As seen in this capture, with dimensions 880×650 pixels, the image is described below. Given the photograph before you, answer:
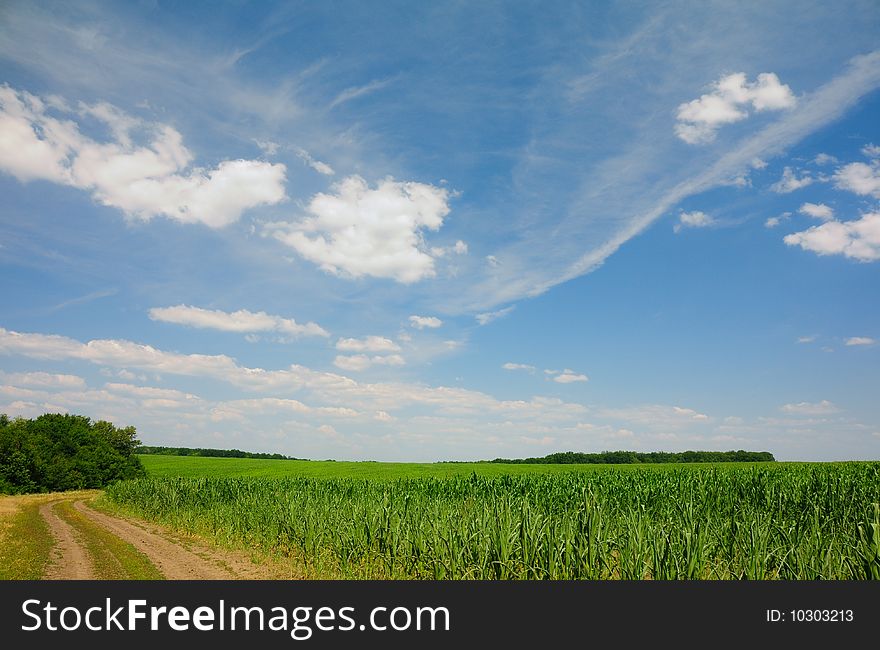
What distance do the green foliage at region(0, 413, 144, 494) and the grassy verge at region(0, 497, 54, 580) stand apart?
→ 32262 mm

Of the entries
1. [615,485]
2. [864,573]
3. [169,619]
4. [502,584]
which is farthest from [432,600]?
[615,485]

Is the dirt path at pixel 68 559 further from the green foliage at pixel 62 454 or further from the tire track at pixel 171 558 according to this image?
the green foliage at pixel 62 454

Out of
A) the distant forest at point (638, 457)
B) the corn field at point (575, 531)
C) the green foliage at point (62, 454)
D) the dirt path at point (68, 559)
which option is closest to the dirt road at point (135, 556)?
the dirt path at point (68, 559)

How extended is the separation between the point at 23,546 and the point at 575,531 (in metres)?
18.9

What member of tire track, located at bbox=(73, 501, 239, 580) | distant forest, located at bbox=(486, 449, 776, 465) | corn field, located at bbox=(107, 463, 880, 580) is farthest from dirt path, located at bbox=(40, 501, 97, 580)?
distant forest, located at bbox=(486, 449, 776, 465)

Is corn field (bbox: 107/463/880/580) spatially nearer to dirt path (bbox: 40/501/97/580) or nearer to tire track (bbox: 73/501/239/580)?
tire track (bbox: 73/501/239/580)

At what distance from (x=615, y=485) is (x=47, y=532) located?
23.4 meters

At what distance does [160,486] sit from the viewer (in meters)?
32.3

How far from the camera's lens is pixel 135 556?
16.7 metres

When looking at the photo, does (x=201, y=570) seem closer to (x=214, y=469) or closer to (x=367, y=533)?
(x=367, y=533)

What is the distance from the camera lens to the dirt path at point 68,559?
1383cm

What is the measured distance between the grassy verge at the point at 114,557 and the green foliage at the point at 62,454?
3906 centimetres

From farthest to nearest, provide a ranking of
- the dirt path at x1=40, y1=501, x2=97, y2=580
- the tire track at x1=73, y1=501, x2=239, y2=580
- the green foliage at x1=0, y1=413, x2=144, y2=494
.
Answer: the green foliage at x1=0, y1=413, x2=144, y2=494 → the tire track at x1=73, y1=501, x2=239, y2=580 → the dirt path at x1=40, y1=501, x2=97, y2=580

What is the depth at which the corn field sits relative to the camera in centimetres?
803
